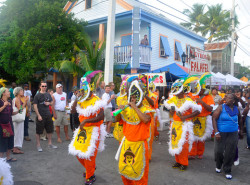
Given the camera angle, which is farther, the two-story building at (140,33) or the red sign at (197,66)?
the two-story building at (140,33)

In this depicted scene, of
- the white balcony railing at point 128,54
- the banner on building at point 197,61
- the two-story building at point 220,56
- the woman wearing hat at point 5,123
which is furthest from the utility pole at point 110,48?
the two-story building at point 220,56

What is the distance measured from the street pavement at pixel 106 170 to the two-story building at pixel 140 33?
881cm

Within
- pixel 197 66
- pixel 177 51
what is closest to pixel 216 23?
pixel 177 51

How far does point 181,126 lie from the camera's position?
5000mm

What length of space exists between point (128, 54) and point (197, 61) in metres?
4.41

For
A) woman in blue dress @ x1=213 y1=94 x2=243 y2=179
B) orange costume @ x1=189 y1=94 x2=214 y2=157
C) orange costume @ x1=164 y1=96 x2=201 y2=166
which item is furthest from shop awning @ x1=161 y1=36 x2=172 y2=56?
woman in blue dress @ x1=213 y1=94 x2=243 y2=179

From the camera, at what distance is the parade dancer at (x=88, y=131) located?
13.4 ft

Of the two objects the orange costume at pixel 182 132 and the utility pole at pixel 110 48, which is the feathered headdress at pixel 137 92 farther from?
the utility pole at pixel 110 48

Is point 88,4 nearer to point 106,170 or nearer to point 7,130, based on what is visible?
point 7,130

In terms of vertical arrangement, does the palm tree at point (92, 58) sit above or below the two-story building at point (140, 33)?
below

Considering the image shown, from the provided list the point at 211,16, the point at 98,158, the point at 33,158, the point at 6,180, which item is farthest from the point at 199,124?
Result: the point at 211,16

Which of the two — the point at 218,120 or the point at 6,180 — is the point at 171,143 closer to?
the point at 218,120

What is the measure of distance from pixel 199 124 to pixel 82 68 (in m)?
9.32

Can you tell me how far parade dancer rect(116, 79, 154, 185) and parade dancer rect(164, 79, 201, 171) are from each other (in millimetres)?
1776
